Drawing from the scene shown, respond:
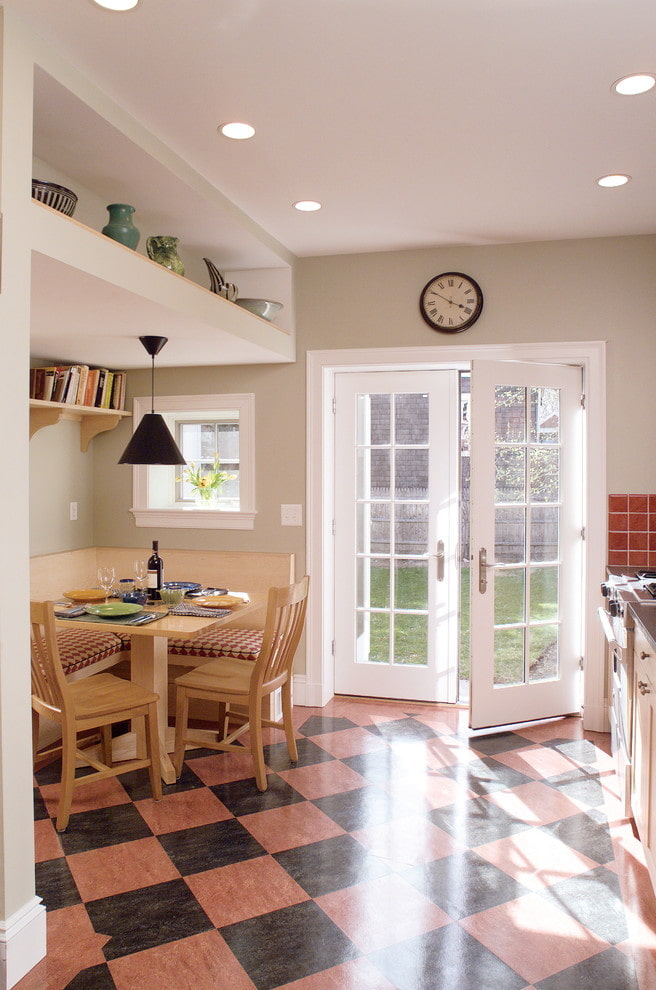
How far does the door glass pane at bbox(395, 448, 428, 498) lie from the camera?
4.31 metres

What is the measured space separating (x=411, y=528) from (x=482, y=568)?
587 mm

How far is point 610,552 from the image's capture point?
3875mm

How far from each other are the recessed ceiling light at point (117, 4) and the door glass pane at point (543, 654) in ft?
11.0

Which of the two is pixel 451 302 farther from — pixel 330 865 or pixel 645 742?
pixel 330 865

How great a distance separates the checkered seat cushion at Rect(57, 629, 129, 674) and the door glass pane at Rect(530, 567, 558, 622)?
7.47 ft

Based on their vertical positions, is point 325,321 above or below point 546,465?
above

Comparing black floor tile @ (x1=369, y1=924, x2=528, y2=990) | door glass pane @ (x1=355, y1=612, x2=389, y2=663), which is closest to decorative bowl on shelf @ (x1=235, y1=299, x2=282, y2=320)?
door glass pane @ (x1=355, y1=612, x2=389, y2=663)

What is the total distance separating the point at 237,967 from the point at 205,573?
8.37ft

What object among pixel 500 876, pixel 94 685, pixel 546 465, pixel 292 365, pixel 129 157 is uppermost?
pixel 129 157

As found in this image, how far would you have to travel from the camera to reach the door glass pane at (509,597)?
3943 mm

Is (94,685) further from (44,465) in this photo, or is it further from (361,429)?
(361,429)

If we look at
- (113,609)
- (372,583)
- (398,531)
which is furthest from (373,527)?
(113,609)

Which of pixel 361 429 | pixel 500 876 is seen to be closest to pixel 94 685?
pixel 500 876

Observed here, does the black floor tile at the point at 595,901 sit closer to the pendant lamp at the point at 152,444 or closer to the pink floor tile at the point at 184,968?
the pink floor tile at the point at 184,968
